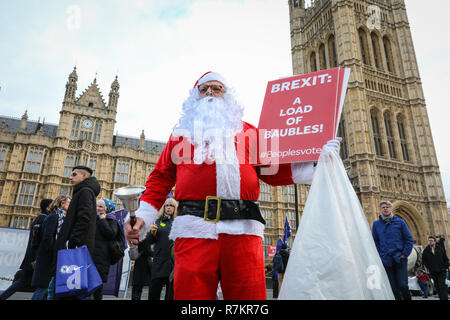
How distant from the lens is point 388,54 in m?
36.8

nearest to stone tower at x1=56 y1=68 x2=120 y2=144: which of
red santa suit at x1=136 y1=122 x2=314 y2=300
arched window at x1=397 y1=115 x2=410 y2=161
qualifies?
red santa suit at x1=136 y1=122 x2=314 y2=300

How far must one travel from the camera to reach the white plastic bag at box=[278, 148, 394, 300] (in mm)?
1623

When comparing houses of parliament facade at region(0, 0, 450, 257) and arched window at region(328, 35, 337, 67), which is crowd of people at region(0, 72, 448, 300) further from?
arched window at region(328, 35, 337, 67)

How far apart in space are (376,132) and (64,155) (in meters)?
30.9

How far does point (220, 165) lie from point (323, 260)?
33.5 inches

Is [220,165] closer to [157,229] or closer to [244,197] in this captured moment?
[244,197]

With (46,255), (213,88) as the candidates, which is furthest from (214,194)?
(46,255)

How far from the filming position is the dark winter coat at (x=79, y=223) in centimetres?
311

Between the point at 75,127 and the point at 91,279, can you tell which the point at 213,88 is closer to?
the point at 91,279

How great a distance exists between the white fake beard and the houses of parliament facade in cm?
2549

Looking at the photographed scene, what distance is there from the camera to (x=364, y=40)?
35594mm

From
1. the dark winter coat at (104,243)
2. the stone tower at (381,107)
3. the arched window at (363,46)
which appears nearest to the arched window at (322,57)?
the stone tower at (381,107)

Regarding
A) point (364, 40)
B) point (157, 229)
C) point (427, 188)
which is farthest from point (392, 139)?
point (157, 229)

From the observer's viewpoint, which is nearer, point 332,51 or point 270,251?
point 270,251
